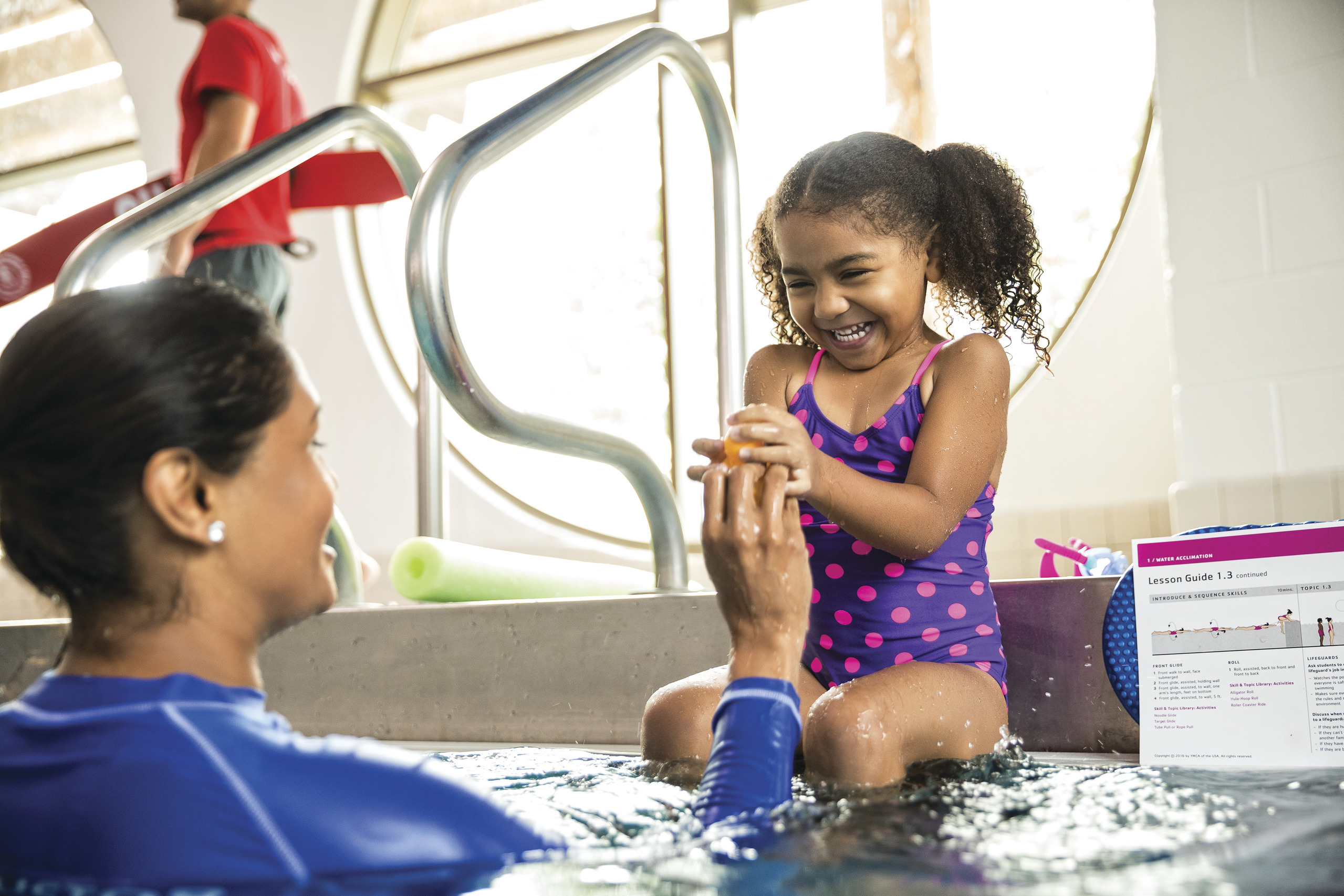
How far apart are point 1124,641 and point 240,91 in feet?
7.75

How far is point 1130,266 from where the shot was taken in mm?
3545

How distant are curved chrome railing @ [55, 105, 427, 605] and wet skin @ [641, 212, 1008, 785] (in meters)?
1.03

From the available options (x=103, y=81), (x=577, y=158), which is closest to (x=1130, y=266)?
(x=577, y=158)

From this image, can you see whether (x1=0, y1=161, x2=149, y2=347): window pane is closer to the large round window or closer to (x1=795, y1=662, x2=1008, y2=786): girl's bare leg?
the large round window

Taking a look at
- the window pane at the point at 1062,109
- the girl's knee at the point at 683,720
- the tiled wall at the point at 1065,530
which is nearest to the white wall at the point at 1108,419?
the tiled wall at the point at 1065,530

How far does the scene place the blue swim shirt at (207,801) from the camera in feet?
2.35

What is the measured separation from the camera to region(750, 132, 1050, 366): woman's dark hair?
1.47m

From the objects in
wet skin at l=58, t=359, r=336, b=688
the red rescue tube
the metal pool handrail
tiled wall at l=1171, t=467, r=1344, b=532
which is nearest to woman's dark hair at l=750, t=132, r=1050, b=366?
the metal pool handrail

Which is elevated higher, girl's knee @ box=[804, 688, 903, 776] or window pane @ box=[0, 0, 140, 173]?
window pane @ box=[0, 0, 140, 173]

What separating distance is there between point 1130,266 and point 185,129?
2.78 metres

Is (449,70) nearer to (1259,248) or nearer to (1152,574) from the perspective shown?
(1259,248)

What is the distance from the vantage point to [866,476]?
52.8 inches

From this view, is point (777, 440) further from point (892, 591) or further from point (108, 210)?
point (108, 210)

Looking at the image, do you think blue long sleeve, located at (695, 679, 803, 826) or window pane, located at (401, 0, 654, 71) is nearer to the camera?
blue long sleeve, located at (695, 679, 803, 826)
